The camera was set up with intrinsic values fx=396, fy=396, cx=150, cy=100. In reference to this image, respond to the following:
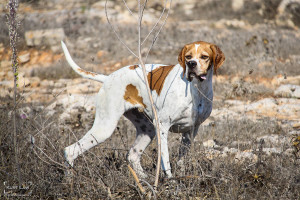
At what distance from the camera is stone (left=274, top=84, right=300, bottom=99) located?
Result: 26.7 ft

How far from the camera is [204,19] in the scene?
18.7 meters

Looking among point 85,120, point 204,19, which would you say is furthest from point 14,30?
point 204,19

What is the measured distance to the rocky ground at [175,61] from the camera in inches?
170

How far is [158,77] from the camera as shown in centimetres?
450

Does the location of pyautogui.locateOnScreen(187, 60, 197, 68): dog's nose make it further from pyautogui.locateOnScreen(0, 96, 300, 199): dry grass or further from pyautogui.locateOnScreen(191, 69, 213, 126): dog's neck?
pyautogui.locateOnScreen(0, 96, 300, 199): dry grass

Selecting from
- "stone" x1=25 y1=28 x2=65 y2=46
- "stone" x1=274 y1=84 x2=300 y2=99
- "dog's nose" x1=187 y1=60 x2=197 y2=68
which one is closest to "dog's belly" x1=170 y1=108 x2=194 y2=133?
"dog's nose" x1=187 y1=60 x2=197 y2=68

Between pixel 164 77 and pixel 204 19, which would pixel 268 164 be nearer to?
pixel 164 77

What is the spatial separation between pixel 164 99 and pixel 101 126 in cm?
93

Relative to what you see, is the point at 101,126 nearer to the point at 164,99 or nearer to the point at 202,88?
the point at 164,99

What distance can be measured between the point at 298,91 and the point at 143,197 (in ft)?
19.1

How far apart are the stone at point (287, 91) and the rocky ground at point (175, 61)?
22mm

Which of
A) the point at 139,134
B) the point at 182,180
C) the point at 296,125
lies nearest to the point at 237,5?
the point at 296,125

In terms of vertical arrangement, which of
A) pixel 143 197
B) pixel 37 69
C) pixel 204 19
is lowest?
pixel 143 197

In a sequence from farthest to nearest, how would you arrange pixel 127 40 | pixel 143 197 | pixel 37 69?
pixel 127 40 → pixel 37 69 → pixel 143 197
